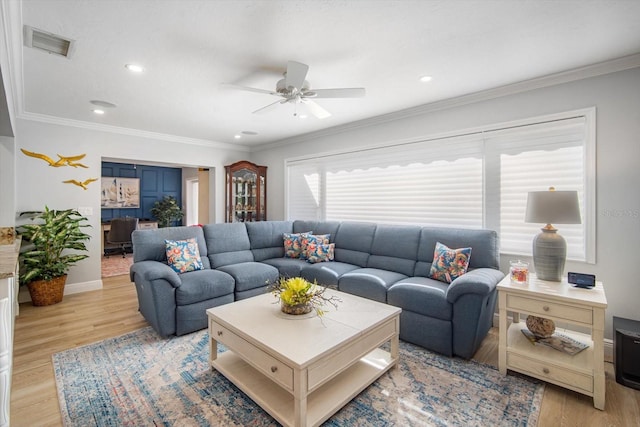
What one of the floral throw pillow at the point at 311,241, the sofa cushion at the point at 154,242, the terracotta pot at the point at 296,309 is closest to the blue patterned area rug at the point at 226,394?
the terracotta pot at the point at 296,309

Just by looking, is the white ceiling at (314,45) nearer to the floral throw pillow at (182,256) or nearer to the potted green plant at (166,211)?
the floral throw pillow at (182,256)

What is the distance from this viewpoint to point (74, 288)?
418 cm

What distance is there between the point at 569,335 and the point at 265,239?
11.5ft

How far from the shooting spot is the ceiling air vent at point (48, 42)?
200cm

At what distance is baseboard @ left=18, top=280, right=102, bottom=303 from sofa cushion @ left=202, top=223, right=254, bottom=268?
2011 millimetres

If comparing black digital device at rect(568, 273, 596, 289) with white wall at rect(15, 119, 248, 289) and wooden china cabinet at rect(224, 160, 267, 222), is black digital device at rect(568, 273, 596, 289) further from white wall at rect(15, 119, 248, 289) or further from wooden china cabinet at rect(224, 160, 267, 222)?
white wall at rect(15, 119, 248, 289)

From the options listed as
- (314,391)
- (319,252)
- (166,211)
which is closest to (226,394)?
(314,391)

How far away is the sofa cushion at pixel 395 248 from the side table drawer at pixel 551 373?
127 cm

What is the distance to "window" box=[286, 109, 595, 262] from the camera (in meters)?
2.68

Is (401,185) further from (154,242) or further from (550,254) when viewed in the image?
(154,242)

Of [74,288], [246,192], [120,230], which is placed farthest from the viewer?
[120,230]

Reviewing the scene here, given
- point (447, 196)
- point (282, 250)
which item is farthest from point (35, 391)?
point (447, 196)

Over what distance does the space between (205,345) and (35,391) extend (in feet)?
3.67

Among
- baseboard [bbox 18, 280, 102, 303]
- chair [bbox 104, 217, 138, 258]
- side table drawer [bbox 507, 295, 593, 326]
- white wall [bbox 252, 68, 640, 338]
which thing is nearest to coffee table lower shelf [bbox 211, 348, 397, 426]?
side table drawer [bbox 507, 295, 593, 326]
